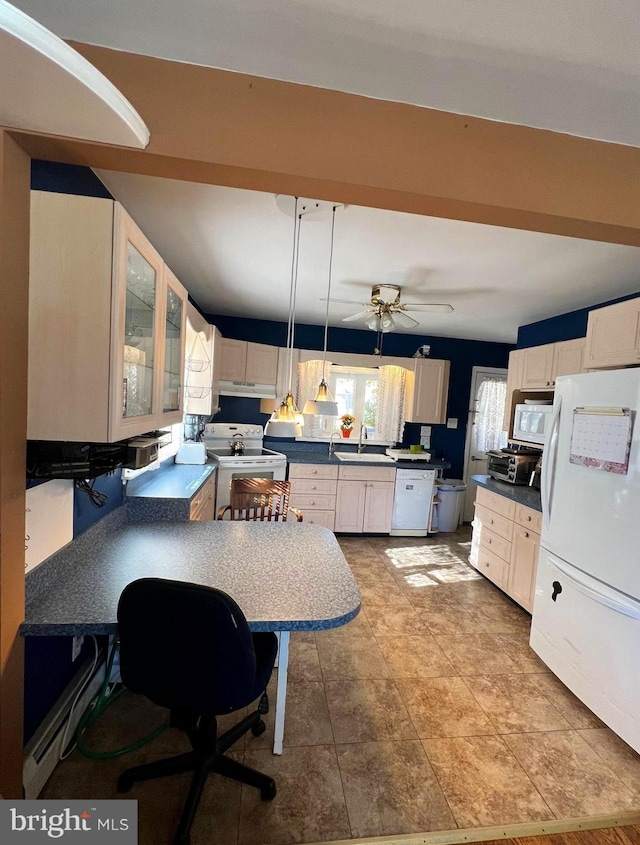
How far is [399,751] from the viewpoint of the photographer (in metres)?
1.61

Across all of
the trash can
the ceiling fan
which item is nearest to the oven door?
the ceiling fan

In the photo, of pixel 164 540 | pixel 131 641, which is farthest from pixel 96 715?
pixel 131 641

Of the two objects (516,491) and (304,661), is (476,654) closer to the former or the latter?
(304,661)

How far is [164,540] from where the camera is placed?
175 centimetres

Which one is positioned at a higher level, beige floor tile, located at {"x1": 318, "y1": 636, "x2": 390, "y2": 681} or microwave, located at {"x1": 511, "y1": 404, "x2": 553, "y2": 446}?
microwave, located at {"x1": 511, "y1": 404, "x2": 553, "y2": 446}

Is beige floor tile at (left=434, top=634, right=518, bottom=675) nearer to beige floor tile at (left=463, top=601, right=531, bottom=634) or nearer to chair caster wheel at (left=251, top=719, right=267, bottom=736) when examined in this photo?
beige floor tile at (left=463, top=601, right=531, bottom=634)

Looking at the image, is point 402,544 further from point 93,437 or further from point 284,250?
point 93,437

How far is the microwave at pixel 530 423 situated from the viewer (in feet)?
9.75

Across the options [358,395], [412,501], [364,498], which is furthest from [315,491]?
[358,395]

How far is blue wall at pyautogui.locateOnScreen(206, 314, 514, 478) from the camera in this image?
4.46 m

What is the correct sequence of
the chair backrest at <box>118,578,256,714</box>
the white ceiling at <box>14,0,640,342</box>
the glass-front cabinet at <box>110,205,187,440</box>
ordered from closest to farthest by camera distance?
the white ceiling at <box>14,0,640,342</box> < the chair backrest at <box>118,578,256,714</box> < the glass-front cabinet at <box>110,205,187,440</box>

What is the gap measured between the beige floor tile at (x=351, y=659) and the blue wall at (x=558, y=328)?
9.95 ft

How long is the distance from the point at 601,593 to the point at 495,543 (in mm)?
1340

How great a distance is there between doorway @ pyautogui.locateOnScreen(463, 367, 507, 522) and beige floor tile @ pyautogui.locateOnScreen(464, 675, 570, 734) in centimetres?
299
